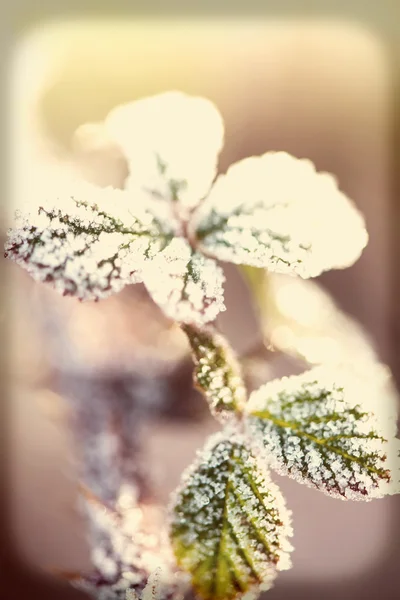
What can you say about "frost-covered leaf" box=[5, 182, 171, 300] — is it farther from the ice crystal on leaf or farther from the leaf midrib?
the leaf midrib

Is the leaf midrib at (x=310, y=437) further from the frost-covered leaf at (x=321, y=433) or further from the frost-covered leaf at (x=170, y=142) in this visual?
the frost-covered leaf at (x=170, y=142)

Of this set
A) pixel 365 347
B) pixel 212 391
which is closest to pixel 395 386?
pixel 365 347

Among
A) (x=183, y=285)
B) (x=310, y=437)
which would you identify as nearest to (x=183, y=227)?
(x=183, y=285)

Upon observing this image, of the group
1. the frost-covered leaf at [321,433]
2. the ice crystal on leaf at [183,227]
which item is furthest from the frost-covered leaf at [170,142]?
the frost-covered leaf at [321,433]

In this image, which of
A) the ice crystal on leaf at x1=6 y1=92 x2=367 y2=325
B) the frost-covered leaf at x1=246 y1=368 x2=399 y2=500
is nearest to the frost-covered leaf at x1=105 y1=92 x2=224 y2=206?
the ice crystal on leaf at x1=6 y1=92 x2=367 y2=325

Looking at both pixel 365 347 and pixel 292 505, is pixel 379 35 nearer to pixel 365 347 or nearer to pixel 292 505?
pixel 365 347
